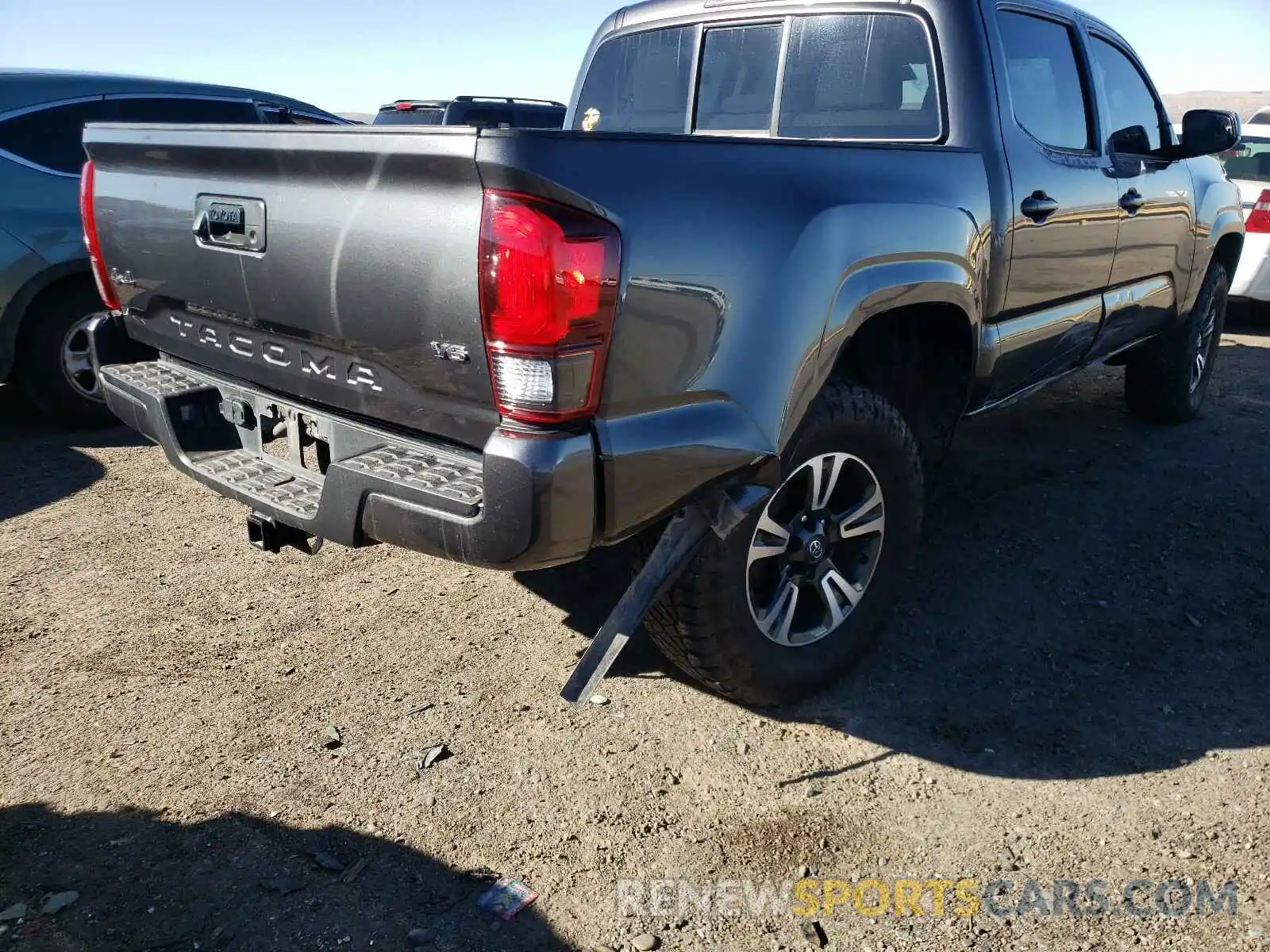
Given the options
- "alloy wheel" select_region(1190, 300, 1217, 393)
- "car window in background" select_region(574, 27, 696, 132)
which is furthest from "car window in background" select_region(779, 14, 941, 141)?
"alloy wheel" select_region(1190, 300, 1217, 393)

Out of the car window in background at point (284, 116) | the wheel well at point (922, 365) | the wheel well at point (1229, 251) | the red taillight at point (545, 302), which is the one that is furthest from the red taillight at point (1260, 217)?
the red taillight at point (545, 302)

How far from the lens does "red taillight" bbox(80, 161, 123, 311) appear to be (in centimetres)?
300

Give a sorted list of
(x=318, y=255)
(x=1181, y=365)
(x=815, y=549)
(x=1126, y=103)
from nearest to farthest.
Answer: (x=318, y=255) → (x=815, y=549) → (x=1126, y=103) → (x=1181, y=365)

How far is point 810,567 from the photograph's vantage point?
2840 mm

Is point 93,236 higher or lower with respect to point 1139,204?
lower

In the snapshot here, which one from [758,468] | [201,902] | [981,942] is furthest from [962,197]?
[201,902]

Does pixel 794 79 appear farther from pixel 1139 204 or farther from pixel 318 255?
pixel 318 255

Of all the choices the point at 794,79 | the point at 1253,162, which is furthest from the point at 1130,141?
the point at 1253,162

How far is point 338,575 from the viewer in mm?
3625

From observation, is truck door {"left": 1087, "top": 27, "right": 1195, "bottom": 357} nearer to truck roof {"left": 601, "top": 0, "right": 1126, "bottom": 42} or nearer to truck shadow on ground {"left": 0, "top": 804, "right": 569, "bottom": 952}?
truck roof {"left": 601, "top": 0, "right": 1126, "bottom": 42}

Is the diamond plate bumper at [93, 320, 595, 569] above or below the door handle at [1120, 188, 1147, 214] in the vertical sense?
below

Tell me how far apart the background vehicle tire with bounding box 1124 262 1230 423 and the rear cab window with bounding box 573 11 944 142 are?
2.62 meters

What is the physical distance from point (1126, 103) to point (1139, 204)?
1.98 ft

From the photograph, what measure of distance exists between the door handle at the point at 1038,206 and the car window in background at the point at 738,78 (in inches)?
35.8
